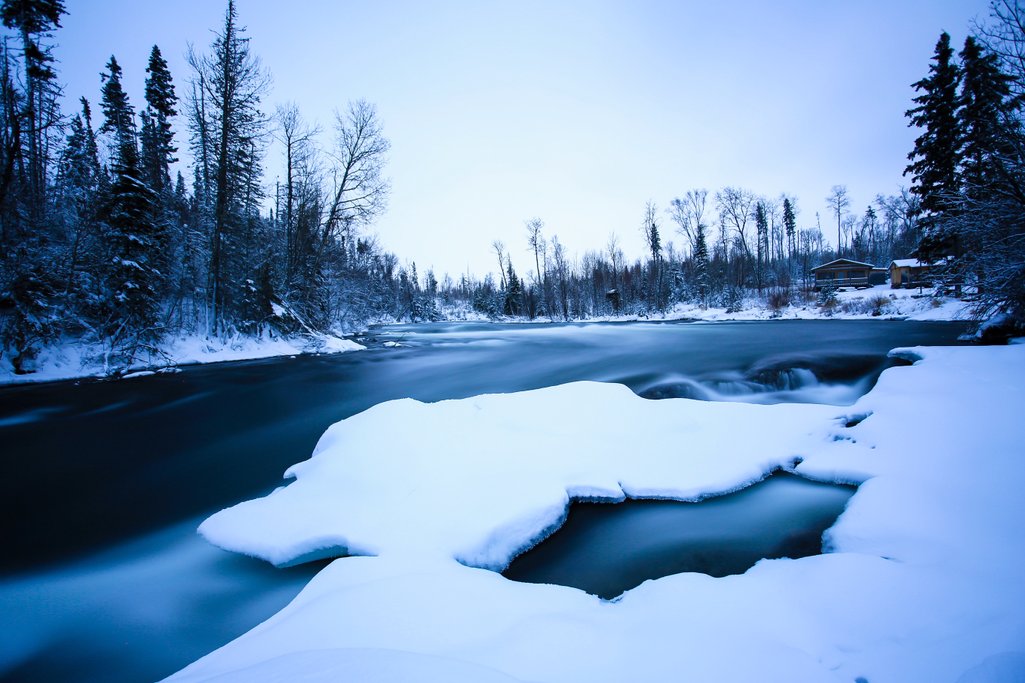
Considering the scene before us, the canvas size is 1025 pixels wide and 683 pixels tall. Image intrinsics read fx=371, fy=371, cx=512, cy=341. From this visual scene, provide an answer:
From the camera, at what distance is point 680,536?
310cm

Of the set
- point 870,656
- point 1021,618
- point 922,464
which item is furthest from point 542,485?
point 922,464

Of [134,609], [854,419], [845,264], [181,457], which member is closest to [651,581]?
[134,609]

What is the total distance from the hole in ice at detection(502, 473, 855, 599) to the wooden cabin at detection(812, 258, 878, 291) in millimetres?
50904

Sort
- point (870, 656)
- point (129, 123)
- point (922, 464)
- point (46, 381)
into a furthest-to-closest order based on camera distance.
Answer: point (129, 123)
point (46, 381)
point (922, 464)
point (870, 656)

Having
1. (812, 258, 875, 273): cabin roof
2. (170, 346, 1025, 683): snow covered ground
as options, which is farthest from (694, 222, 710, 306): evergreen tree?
(170, 346, 1025, 683): snow covered ground

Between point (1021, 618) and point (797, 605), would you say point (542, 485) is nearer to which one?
point (797, 605)

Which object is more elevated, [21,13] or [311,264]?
[21,13]

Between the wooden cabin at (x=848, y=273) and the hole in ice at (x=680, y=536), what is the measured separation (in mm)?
50904

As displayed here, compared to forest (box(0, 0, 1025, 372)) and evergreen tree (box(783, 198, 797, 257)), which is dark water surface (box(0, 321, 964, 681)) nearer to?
forest (box(0, 0, 1025, 372))

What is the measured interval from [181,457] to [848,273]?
5991 cm

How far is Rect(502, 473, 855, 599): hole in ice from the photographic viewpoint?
2.73 metres

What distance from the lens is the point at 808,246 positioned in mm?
73188

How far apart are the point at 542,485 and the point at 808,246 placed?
9292cm

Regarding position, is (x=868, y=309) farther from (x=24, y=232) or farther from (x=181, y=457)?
(x=24, y=232)
